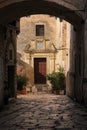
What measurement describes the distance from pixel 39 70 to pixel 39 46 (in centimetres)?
210

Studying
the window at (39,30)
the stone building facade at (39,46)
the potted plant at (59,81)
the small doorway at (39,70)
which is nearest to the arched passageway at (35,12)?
the potted plant at (59,81)

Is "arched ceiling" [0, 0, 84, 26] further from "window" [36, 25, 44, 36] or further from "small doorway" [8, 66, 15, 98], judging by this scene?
"window" [36, 25, 44, 36]

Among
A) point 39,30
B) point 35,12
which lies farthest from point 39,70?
point 35,12

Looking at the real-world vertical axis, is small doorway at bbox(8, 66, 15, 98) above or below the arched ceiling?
below

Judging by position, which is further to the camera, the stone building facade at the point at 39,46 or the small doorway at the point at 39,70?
the small doorway at the point at 39,70

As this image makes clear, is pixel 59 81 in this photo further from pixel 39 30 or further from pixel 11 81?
pixel 39 30

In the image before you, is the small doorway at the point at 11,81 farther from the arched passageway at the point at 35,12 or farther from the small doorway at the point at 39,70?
the small doorway at the point at 39,70

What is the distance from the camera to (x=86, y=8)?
44.2ft

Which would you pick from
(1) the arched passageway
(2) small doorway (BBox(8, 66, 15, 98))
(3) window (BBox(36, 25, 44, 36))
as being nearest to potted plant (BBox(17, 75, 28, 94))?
(1) the arched passageway

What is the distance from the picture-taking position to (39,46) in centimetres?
3178

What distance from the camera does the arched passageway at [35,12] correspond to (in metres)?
13.9

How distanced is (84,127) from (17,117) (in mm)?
3052

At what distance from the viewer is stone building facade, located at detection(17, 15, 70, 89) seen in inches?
1233

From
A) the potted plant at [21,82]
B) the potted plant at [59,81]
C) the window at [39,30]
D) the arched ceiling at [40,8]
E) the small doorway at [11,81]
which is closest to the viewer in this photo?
the arched ceiling at [40,8]
